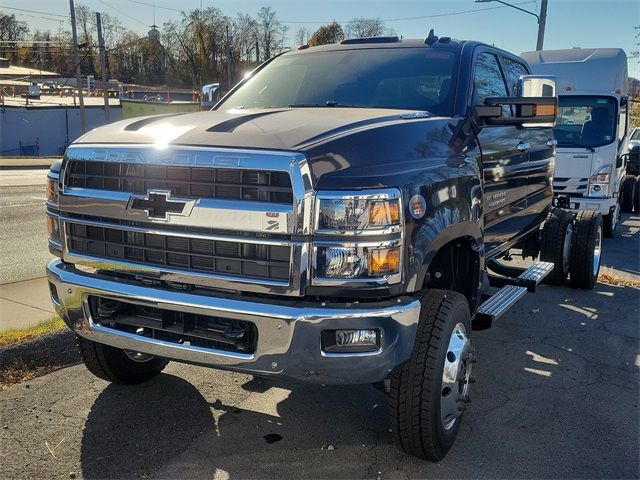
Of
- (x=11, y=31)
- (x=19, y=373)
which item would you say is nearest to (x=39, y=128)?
(x=11, y=31)

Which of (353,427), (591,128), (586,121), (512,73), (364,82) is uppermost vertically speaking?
(512,73)

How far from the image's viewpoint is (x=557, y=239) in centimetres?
667

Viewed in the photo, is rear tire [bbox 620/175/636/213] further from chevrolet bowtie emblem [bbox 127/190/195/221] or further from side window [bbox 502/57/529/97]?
chevrolet bowtie emblem [bbox 127/190/195/221]

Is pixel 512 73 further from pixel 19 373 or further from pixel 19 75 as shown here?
pixel 19 75

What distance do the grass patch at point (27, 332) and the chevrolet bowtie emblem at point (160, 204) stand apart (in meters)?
2.14

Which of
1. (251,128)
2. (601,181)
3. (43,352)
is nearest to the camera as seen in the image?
(251,128)

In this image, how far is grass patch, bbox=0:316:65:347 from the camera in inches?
178

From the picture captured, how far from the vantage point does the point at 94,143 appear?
3.25 metres

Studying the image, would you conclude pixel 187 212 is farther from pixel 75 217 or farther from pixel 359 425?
pixel 359 425

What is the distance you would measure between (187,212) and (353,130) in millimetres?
898

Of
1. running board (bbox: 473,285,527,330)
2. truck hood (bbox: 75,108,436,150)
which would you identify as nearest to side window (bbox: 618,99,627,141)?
running board (bbox: 473,285,527,330)

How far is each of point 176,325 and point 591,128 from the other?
30.4 ft

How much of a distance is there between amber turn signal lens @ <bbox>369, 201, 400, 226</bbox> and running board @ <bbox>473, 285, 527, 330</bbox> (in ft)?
4.87

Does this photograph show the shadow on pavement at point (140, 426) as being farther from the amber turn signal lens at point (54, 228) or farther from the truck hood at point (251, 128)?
the truck hood at point (251, 128)
